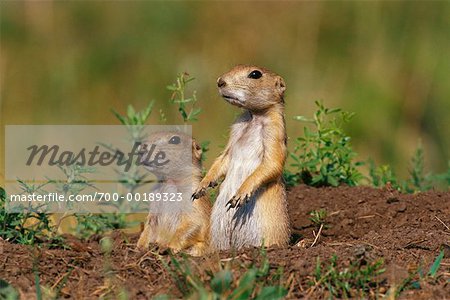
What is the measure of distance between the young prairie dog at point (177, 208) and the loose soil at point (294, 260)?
0.27 m

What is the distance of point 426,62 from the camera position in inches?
464

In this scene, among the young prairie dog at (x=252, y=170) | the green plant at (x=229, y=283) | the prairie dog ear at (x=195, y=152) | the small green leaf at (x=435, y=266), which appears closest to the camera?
the green plant at (x=229, y=283)

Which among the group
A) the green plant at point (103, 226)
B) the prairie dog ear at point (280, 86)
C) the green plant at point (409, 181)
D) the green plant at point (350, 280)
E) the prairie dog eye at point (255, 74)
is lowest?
the green plant at point (103, 226)

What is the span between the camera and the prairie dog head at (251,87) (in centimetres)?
665

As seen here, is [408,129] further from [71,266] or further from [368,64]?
[71,266]

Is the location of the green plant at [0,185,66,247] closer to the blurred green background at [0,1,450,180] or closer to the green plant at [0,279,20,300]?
the green plant at [0,279,20,300]

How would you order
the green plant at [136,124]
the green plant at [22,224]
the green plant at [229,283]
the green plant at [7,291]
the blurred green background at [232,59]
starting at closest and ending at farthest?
the green plant at [229,283], the green plant at [7,291], the green plant at [22,224], the green plant at [136,124], the blurred green background at [232,59]

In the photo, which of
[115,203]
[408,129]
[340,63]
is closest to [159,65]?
[340,63]

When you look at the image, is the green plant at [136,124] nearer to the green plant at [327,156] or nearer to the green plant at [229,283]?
the green plant at [327,156]

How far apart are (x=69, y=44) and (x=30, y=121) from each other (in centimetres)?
157

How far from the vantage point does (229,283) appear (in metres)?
4.83

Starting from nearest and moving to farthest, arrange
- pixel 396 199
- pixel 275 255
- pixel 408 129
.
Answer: pixel 275 255, pixel 396 199, pixel 408 129

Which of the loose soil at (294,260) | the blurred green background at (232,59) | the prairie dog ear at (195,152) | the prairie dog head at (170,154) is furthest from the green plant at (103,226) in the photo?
the blurred green background at (232,59)

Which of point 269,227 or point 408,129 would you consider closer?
point 269,227
